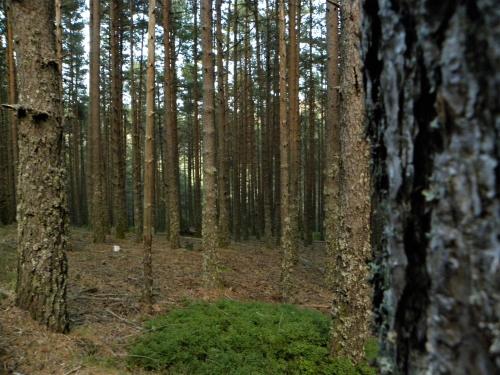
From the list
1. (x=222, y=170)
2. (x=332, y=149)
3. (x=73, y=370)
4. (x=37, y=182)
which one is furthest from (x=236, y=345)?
(x=222, y=170)

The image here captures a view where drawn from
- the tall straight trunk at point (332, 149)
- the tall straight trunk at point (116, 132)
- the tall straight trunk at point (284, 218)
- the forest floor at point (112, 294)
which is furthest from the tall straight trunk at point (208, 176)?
the tall straight trunk at point (116, 132)

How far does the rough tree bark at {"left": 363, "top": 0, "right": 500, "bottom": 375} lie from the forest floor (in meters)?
4.90

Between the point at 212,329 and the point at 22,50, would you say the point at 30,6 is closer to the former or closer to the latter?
the point at 22,50

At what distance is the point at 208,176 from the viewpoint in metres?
9.27

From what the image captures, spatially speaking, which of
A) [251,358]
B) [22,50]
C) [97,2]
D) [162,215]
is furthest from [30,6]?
[162,215]

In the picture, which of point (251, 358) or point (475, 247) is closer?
point (475, 247)

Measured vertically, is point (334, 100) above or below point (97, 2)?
below

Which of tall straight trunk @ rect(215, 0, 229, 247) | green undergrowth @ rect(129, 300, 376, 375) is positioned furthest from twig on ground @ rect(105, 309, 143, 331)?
tall straight trunk @ rect(215, 0, 229, 247)

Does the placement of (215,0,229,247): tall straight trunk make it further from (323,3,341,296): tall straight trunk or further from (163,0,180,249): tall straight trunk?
(323,3,341,296): tall straight trunk

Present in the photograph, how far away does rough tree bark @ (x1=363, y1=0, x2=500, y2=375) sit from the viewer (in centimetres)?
63

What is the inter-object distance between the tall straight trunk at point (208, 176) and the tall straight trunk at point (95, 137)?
5.14m

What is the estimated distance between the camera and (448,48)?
66cm

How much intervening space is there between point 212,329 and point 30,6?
5181 mm

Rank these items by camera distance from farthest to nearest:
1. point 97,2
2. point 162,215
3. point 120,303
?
point 162,215, point 97,2, point 120,303
